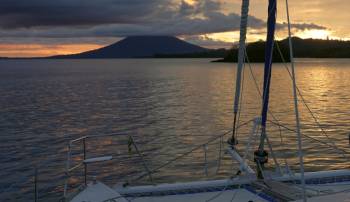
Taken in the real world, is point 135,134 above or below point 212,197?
below

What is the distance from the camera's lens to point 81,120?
45.7 m

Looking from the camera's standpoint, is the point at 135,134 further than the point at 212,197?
Yes

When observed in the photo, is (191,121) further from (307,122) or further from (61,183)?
(61,183)

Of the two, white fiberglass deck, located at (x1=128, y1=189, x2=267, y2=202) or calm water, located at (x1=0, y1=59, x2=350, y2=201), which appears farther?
calm water, located at (x1=0, y1=59, x2=350, y2=201)

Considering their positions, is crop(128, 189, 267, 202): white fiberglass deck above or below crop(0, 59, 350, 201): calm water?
above

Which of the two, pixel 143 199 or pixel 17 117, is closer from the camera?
pixel 143 199

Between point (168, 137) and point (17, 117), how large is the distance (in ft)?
72.8

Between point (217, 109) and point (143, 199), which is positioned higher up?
point (143, 199)

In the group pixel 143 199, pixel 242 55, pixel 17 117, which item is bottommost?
pixel 17 117

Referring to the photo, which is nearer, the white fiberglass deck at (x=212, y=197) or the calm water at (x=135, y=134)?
the white fiberglass deck at (x=212, y=197)

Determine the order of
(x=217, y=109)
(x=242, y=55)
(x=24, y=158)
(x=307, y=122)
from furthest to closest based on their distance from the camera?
1. (x=217, y=109)
2. (x=307, y=122)
3. (x=24, y=158)
4. (x=242, y=55)

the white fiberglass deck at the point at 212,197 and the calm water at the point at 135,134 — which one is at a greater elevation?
the white fiberglass deck at the point at 212,197

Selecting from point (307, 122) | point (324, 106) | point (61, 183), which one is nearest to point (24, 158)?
point (61, 183)

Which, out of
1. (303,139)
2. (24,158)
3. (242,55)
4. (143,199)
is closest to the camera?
(143,199)
